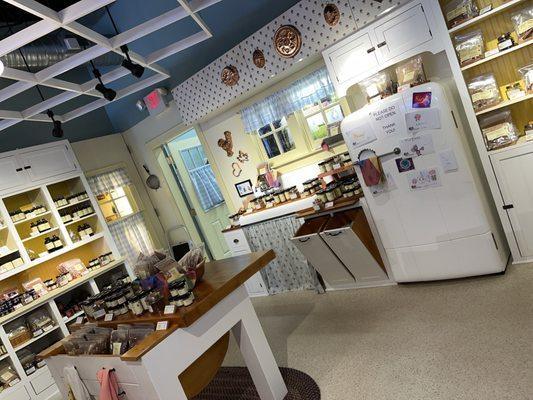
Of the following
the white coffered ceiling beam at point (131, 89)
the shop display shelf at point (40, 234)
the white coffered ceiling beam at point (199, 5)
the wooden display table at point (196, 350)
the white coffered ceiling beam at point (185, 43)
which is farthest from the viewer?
the white coffered ceiling beam at point (131, 89)

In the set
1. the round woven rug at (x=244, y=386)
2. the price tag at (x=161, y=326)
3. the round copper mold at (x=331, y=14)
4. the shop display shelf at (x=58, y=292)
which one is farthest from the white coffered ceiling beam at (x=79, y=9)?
the shop display shelf at (x=58, y=292)

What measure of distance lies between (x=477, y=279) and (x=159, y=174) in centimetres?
466

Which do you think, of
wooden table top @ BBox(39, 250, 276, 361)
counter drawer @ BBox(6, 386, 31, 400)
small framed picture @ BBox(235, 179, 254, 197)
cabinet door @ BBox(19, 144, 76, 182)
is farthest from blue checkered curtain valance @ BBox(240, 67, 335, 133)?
counter drawer @ BBox(6, 386, 31, 400)

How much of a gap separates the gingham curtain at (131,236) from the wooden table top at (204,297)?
3.26 metres

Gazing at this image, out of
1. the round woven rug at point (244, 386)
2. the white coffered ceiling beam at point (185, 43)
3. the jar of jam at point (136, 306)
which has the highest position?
the white coffered ceiling beam at point (185, 43)

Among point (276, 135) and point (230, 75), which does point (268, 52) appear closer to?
point (230, 75)

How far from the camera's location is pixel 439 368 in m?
2.56

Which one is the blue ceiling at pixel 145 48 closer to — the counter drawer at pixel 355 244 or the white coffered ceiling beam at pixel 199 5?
the white coffered ceiling beam at pixel 199 5

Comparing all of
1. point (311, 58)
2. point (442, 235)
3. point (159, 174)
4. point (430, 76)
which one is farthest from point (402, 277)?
point (159, 174)

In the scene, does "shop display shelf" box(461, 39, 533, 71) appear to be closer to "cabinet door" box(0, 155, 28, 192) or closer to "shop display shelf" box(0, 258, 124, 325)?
"shop display shelf" box(0, 258, 124, 325)

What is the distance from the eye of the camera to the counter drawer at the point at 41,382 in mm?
4344

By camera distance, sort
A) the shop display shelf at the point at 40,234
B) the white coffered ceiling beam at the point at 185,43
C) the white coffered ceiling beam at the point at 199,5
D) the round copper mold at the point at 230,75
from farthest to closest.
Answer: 1. the shop display shelf at the point at 40,234
2. the round copper mold at the point at 230,75
3. the white coffered ceiling beam at the point at 185,43
4. the white coffered ceiling beam at the point at 199,5

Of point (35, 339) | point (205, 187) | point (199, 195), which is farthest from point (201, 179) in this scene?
point (35, 339)

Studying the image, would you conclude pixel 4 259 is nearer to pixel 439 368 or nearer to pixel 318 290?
pixel 318 290
